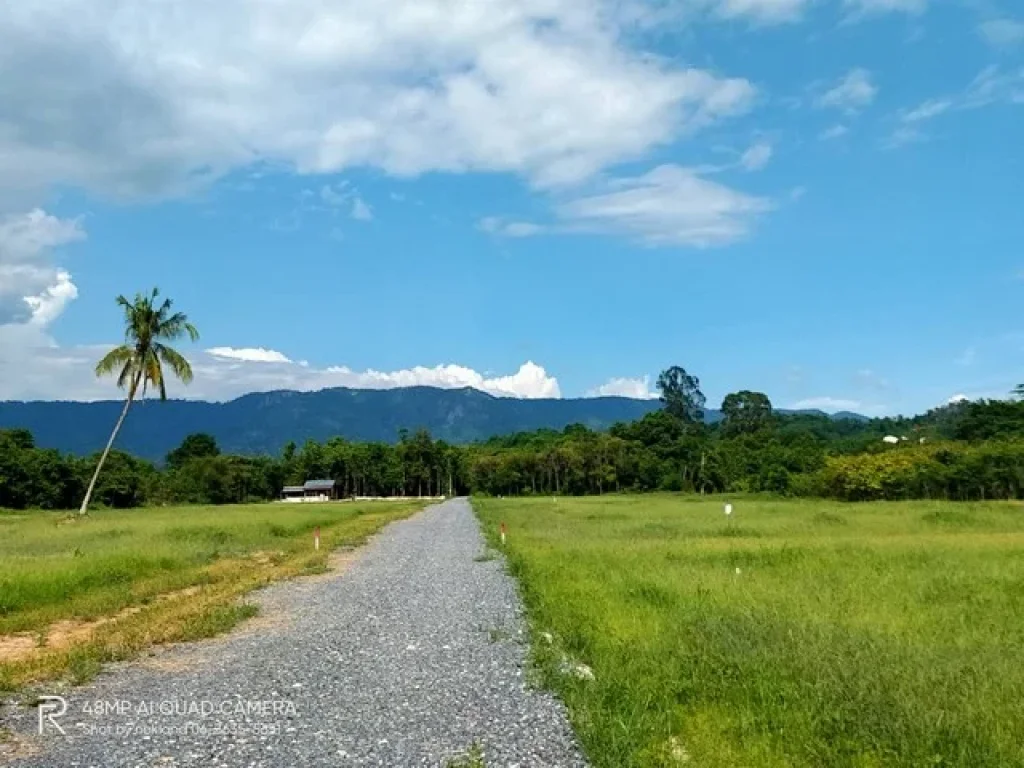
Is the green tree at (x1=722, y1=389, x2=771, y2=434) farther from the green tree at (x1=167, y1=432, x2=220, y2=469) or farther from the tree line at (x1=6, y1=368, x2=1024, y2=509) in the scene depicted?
the green tree at (x1=167, y1=432, x2=220, y2=469)

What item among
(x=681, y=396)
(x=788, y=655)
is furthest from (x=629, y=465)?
(x=788, y=655)

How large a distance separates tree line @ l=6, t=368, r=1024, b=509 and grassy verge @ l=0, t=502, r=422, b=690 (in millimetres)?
62479

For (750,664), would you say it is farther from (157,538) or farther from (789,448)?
(789,448)

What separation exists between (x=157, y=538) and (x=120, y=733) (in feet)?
87.0

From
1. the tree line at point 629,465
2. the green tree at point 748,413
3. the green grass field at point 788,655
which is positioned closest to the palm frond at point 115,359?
the green grass field at point 788,655

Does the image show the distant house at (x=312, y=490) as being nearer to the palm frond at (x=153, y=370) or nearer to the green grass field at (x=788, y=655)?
the palm frond at (x=153, y=370)

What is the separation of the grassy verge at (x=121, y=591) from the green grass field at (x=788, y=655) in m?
6.38

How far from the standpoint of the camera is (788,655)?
35.2ft

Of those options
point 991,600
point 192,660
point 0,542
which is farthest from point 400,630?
point 0,542

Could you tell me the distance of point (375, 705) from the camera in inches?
388

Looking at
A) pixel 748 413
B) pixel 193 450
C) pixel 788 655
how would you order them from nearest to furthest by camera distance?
pixel 788 655 < pixel 193 450 < pixel 748 413

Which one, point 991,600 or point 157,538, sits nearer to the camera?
point 991,600

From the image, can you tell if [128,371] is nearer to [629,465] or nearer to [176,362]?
[176,362]

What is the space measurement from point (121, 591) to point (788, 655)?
15.4m
